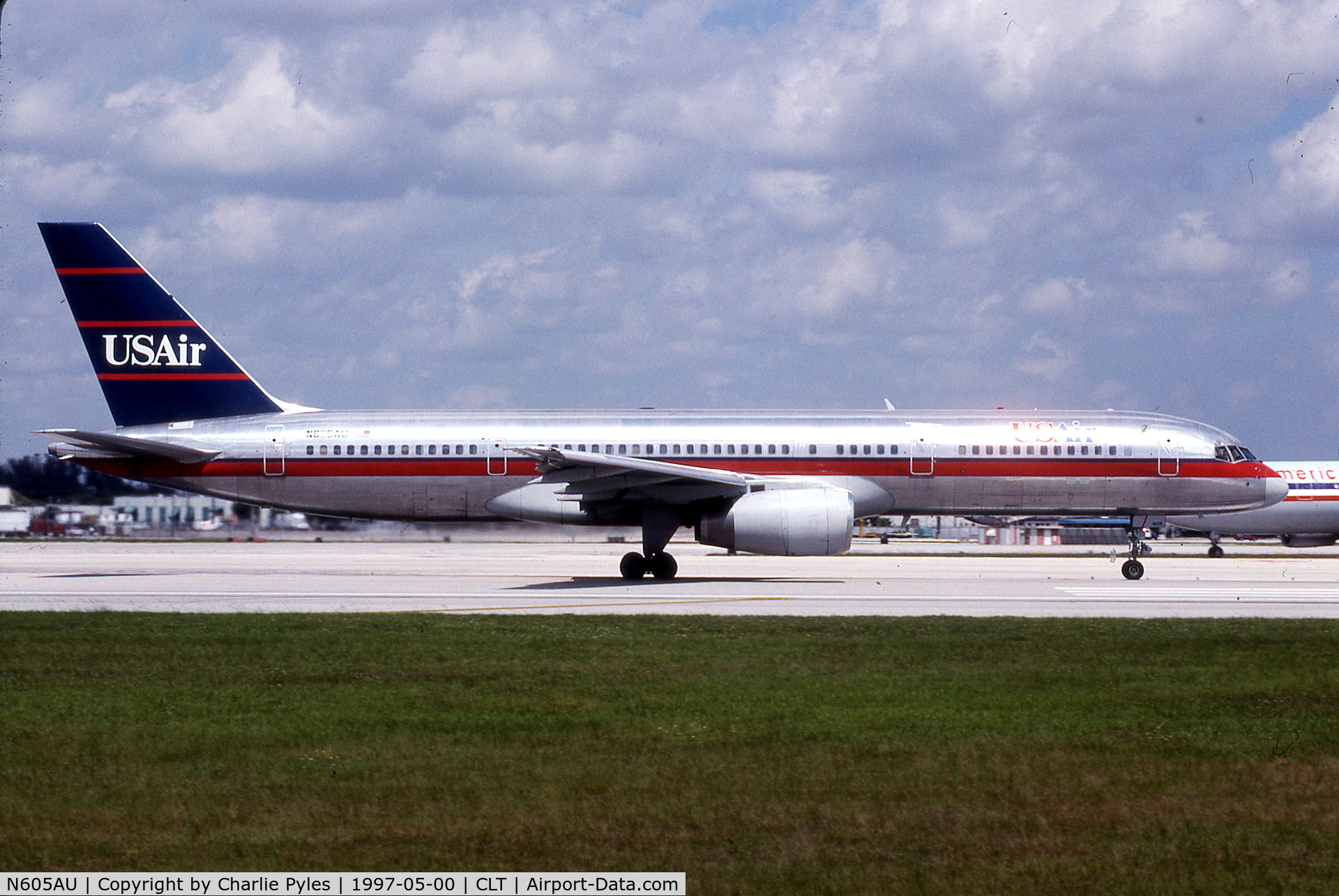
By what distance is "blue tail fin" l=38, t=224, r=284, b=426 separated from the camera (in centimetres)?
3061

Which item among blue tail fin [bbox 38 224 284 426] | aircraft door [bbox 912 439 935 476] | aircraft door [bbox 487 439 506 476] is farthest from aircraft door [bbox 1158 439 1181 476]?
blue tail fin [bbox 38 224 284 426]

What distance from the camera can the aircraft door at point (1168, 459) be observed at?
30.2m

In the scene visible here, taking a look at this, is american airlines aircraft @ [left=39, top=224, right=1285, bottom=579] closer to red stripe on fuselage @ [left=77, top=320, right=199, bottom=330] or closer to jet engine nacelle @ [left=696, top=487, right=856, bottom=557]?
red stripe on fuselage @ [left=77, top=320, right=199, bottom=330]

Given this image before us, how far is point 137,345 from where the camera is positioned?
101 ft

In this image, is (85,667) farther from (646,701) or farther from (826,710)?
(826,710)

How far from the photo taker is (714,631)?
17.3m

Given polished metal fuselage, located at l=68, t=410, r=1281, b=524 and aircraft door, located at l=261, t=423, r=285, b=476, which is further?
aircraft door, located at l=261, t=423, r=285, b=476

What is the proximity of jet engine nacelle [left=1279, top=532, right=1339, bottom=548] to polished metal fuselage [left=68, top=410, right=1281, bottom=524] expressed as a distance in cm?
2817

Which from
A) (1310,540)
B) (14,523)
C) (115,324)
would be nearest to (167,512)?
(14,523)

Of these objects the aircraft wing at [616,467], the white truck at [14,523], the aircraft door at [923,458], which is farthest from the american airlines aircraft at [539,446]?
the white truck at [14,523]

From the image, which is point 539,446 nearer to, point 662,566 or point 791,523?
point 662,566

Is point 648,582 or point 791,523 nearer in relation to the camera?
point 791,523

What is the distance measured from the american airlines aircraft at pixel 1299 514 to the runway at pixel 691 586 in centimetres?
668

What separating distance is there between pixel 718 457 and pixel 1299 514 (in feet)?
111
